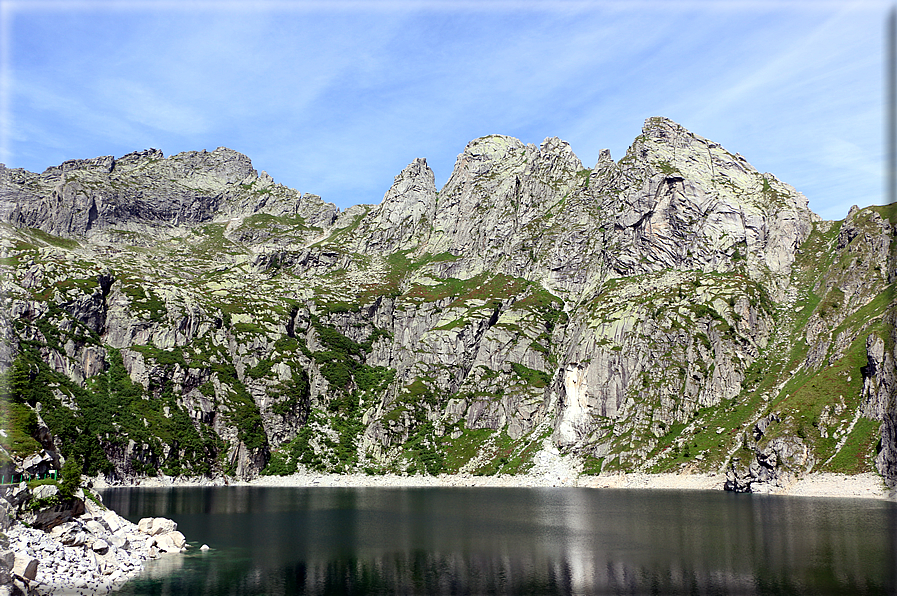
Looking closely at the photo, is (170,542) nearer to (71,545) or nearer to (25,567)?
(71,545)

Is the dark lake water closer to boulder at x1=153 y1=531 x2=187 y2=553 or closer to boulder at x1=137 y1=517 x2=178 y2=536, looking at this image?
boulder at x1=153 y1=531 x2=187 y2=553

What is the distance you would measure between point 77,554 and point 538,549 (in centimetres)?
5205

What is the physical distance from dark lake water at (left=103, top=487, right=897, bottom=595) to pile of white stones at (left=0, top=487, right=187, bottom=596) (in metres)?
2.96

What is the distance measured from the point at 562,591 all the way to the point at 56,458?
73370 millimetres

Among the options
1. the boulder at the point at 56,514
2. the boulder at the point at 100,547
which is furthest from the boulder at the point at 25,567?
the boulder at the point at 100,547

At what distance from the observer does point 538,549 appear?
79.0 metres

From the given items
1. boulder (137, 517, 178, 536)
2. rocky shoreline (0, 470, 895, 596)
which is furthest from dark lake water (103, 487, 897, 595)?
boulder (137, 517, 178, 536)

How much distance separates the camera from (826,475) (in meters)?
150

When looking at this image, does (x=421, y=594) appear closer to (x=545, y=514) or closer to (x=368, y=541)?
(x=368, y=541)

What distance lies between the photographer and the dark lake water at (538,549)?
58938 millimetres

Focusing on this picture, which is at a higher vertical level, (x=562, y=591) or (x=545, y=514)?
(x=562, y=591)

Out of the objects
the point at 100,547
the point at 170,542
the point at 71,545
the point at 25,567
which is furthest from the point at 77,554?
the point at 170,542

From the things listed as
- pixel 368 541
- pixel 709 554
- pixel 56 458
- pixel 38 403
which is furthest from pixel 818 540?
pixel 38 403

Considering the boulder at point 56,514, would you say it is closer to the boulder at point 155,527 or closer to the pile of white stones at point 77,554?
the pile of white stones at point 77,554
